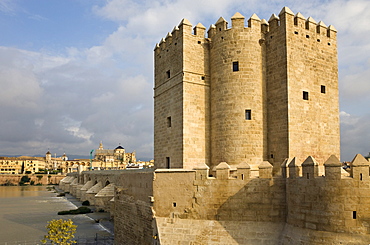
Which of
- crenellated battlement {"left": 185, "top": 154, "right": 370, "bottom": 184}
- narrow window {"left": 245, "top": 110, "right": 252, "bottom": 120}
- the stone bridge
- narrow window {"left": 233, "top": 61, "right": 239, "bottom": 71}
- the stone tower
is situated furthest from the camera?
the stone bridge

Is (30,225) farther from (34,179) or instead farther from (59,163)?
(59,163)

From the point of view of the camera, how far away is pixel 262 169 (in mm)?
13891

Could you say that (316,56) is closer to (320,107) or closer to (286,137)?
(320,107)

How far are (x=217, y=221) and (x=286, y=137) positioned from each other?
17.5 ft

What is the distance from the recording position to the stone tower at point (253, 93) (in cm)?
1641

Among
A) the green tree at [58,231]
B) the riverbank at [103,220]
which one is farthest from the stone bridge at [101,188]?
the green tree at [58,231]

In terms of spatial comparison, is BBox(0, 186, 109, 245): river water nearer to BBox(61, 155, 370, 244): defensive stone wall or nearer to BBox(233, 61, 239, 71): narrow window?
BBox(61, 155, 370, 244): defensive stone wall

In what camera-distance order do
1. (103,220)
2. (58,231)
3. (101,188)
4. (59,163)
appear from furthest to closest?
(59,163)
(101,188)
(103,220)
(58,231)

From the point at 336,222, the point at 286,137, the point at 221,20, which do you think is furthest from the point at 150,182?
the point at 221,20

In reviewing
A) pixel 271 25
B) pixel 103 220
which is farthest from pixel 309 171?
pixel 103 220

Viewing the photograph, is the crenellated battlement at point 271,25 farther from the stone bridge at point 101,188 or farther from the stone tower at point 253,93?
the stone bridge at point 101,188

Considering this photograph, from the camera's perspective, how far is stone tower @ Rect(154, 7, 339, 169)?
646 inches

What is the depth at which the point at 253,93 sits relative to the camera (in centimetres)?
1688

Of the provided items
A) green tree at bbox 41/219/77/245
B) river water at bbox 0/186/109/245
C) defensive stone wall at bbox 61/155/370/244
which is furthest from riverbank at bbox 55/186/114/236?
defensive stone wall at bbox 61/155/370/244
